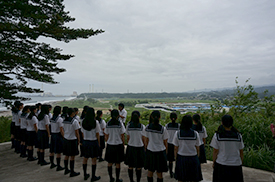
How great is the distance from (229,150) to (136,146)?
1761 millimetres

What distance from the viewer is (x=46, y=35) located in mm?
6625

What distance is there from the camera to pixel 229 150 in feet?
8.24

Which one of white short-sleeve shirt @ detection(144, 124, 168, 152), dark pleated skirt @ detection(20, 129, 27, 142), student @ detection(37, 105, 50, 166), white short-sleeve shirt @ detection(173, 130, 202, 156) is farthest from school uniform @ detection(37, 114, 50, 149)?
white short-sleeve shirt @ detection(173, 130, 202, 156)

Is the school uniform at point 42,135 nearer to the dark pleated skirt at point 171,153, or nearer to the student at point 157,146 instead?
the student at point 157,146

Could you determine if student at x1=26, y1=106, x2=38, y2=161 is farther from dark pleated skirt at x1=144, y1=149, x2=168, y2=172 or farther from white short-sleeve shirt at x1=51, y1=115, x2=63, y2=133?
dark pleated skirt at x1=144, y1=149, x2=168, y2=172

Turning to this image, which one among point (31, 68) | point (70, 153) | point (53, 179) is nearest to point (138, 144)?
point (70, 153)

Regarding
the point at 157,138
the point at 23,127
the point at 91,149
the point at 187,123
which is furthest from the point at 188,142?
the point at 23,127

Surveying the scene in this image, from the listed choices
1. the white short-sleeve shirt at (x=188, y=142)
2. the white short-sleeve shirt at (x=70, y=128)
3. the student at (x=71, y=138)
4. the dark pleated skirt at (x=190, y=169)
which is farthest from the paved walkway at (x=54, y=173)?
the white short-sleeve shirt at (x=188, y=142)

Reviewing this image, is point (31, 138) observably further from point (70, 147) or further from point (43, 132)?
point (70, 147)

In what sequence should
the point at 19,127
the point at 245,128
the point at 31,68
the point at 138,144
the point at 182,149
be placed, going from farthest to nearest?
the point at 31,68 → the point at 19,127 → the point at 245,128 → the point at 138,144 → the point at 182,149

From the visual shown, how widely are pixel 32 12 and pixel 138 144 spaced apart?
5.97 m

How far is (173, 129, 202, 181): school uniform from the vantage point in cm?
275

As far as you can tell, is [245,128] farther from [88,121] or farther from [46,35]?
[46,35]

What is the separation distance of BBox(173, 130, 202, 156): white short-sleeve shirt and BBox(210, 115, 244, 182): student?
12.8 inches
